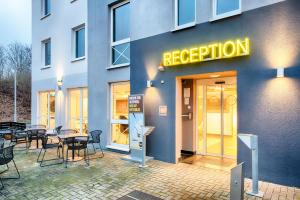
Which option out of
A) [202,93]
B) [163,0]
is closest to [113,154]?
[202,93]

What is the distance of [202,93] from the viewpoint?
294 inches

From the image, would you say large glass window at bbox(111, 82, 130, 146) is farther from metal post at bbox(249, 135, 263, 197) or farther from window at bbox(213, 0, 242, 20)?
metal post at bbox(249, 135, 263, 197)

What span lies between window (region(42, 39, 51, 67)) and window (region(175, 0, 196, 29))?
872cm

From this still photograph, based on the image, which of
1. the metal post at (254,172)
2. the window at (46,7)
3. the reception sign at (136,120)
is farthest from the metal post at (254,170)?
the window at (46,7)

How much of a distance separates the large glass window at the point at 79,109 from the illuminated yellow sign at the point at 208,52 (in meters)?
4.89

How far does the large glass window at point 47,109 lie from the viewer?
1199 centimetres

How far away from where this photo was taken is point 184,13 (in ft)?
21.2

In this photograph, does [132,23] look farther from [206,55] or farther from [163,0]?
[206,55]

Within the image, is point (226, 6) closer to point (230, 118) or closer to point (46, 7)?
point (230, 118)

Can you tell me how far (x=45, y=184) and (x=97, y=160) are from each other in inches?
82.4

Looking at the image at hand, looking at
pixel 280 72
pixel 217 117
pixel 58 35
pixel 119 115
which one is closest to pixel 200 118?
pixel 217 117

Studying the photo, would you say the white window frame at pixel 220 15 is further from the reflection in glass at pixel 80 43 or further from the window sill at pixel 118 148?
the reflection in glass at pixel 80 43

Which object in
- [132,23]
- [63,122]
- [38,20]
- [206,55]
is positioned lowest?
[63,122]

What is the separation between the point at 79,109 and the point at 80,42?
311 cm
